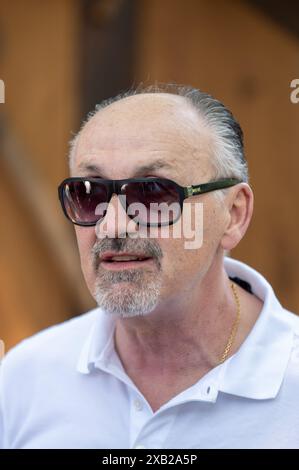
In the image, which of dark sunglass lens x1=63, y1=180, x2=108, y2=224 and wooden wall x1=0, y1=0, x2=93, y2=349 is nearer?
dark sunglass lens x1=63, y1=180, x2=108, y2=224

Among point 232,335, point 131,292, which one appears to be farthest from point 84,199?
point 232,335

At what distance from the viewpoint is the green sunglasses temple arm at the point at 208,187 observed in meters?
1.71

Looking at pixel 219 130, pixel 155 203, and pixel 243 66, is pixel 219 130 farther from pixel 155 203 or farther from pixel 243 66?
pixel 243 66

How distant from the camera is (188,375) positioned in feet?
5.95

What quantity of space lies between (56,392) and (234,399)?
1.48 feet

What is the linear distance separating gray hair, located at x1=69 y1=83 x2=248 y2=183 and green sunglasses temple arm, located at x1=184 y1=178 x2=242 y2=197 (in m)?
0.02

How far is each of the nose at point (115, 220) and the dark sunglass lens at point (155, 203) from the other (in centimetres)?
2

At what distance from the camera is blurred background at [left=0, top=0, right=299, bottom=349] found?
3844 millimetres

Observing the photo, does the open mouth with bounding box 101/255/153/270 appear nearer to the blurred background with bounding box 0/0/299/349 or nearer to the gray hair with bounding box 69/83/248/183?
the gray hair with bounding box 69/83/248/183

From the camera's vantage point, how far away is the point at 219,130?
182 cm

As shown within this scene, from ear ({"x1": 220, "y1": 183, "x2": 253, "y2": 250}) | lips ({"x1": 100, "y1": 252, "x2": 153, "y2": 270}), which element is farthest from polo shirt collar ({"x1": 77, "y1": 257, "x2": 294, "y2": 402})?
lips ({"x1": 100, "y1": 252, "x2": 153, "y2": 270})

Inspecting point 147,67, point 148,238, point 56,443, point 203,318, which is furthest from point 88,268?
point 147,67

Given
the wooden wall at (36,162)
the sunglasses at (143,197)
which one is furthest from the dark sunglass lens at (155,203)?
the wooden wall at (36,162)

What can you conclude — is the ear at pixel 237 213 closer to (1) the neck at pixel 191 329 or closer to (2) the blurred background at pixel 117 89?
(1) the neck at pixel 191 329
